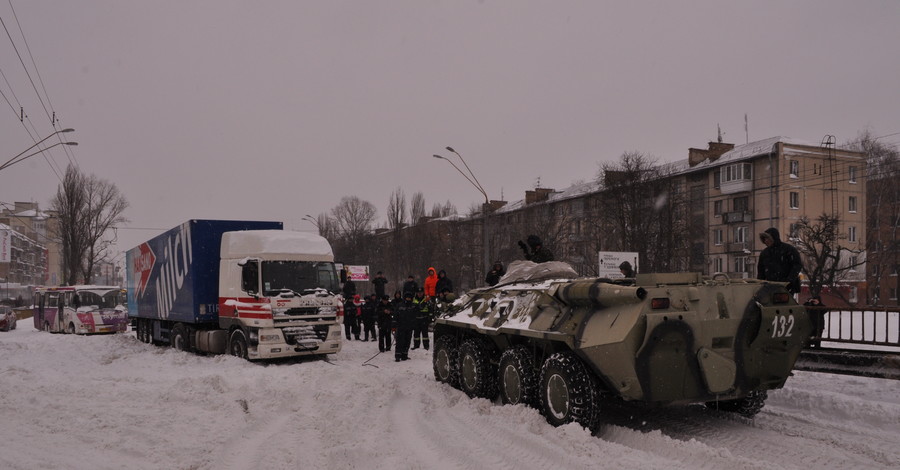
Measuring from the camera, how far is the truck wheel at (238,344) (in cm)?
1405

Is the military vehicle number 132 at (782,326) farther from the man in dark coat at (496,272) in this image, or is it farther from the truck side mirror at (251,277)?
the truck side mirror at (251,277)

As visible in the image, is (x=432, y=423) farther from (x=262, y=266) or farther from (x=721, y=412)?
(x=262, y=266)

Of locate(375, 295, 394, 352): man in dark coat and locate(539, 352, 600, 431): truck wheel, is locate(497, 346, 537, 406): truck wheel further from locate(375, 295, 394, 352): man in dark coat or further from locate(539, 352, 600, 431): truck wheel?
locate(375, 295, 394, 352): man in dark coat

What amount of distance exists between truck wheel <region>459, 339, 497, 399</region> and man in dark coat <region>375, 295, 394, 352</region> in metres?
6.28

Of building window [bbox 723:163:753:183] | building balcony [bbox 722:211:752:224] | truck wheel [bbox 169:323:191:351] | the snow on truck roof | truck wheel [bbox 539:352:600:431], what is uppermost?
building window [bbox 723:163:753:183]

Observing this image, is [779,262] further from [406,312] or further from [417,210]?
[417,210]

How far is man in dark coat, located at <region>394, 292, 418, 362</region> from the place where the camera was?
1436 cm

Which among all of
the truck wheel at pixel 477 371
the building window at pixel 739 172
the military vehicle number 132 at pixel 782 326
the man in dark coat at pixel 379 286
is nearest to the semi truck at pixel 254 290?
the man in dark coat at pixel 379 286

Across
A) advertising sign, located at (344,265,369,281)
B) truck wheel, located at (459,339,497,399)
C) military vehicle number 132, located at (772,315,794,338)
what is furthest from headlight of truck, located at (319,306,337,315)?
advertising sign, located at (344,265,369,281)

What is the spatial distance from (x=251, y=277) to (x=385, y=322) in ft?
12.5

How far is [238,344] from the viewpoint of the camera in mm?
14383

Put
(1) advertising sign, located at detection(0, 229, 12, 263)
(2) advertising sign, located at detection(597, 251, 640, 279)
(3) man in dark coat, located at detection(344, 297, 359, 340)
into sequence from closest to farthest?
1. (2) advertising sign, located at detection(597, 251, 640, 279)
2. (3) man in dark coat, located at detection(344, 297, 359, 340)
3. (1) advertising sign, located at detection(0, 229, 12, 263)

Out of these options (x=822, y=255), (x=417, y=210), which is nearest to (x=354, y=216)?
(x=417, y=210)

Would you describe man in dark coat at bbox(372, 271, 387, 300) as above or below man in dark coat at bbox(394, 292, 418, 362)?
above
